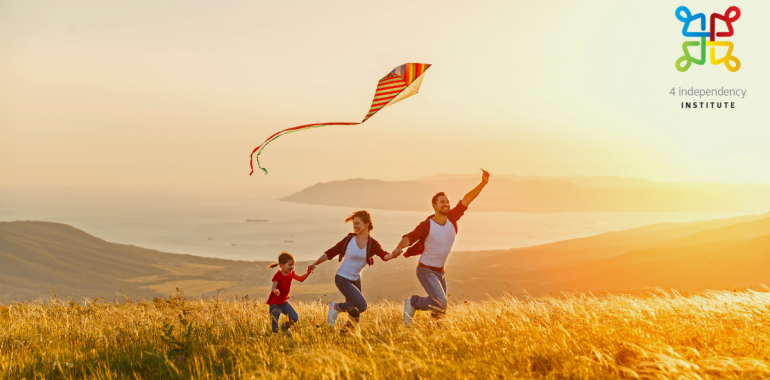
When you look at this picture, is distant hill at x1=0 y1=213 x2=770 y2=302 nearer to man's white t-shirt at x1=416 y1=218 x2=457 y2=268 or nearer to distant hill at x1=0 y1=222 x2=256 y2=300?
distant hill at x1=0 y1=222 x2=256 y2=300

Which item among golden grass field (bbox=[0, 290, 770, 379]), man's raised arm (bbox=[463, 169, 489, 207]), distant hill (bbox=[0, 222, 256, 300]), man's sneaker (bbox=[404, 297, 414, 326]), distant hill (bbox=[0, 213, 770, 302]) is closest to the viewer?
golden grass field (bbox=[0, 290, 770, 379])

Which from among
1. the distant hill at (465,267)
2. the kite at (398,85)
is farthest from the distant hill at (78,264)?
the kite at (398,85)

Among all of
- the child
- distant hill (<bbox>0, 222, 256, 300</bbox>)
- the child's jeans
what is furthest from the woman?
distant hill (<bbox>0, 222, 256, 300</bbox>)

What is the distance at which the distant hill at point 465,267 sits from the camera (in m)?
50.2

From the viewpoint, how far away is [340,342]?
5.65 m

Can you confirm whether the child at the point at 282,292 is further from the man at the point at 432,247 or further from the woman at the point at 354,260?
the man at the point at 432,247

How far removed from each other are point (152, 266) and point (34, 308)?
488ft

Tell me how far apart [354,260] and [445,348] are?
2.65 m

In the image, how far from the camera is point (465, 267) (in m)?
90.8

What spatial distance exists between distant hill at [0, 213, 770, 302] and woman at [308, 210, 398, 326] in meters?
3.65

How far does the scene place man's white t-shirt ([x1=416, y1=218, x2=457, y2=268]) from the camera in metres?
7.36

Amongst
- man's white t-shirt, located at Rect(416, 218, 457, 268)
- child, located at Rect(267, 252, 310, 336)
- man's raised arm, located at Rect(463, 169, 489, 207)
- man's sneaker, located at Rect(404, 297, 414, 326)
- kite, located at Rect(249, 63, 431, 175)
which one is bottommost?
man's sneaker, located at Rect(404, 297, 414, 326)

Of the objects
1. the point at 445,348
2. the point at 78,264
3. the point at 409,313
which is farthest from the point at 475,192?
the point at 78,264

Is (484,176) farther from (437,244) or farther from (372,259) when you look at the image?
(372,259)
